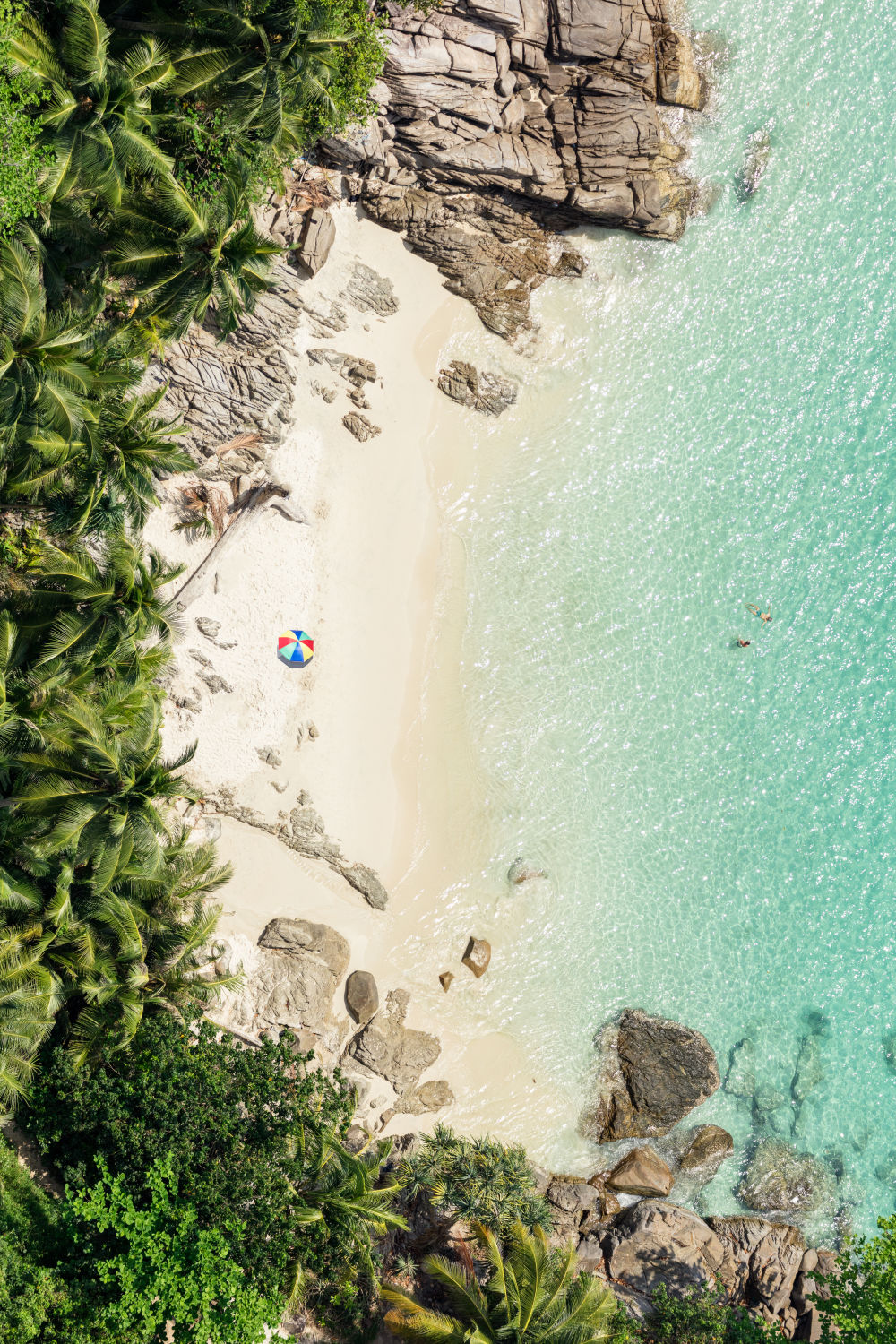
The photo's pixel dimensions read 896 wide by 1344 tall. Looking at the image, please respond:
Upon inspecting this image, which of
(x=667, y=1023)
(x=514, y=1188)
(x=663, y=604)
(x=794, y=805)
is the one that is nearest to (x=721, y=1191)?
(x=667, y=1023)

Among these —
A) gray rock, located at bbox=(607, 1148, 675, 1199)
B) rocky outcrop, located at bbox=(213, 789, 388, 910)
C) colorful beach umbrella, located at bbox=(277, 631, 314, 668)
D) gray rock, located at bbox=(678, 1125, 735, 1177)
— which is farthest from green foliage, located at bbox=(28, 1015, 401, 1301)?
gray rock, located at bbox=(678, 1125, 735, 1177)

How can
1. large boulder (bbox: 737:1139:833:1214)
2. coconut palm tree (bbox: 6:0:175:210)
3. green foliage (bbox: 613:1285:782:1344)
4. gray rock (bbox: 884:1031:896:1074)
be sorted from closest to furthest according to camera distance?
coconut palm tree (bbox: 6:0:175:210) → green foliage (bbox: 613:1285:782:1344) → large boulder (bbox: 737:1139:833:1214) → gray rock (bbox: 884:1031:896:1074)

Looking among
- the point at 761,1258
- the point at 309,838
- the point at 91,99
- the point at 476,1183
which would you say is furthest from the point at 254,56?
the point at 761,1258

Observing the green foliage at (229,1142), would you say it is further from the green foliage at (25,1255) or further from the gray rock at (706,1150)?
the gray rock at (706,1150)

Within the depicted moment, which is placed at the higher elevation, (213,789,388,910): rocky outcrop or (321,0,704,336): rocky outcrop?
(321,0,704,336): rocky outcrop

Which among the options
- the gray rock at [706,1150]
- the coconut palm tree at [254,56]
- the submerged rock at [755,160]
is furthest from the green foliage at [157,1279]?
the submerged rock at [755,160]

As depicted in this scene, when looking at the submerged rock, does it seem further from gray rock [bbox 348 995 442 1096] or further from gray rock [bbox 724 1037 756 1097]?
gray rock [bbox 348 995 442 1096]

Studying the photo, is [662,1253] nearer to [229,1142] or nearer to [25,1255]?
[229,1142]
